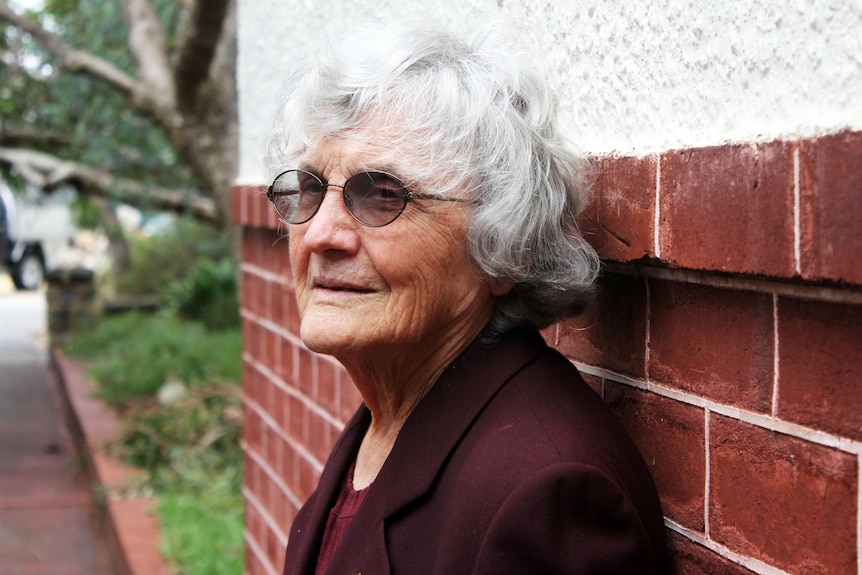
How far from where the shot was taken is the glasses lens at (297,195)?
1670 mm

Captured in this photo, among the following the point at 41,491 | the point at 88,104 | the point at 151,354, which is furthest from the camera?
the point at 88,104

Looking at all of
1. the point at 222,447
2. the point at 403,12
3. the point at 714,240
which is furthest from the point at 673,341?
the point at 222,447

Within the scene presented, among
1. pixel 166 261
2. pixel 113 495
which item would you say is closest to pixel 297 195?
pixel 113 495

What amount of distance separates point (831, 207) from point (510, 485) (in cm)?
57

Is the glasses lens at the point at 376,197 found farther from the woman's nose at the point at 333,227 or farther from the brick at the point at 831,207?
the brick at the point at 831,207

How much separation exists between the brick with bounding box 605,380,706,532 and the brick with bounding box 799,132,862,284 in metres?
0.40

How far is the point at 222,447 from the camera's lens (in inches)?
277

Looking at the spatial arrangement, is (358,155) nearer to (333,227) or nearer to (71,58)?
(333,227)

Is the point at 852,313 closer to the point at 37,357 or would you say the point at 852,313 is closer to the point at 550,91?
the point at 550,91

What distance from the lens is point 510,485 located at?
1359mm

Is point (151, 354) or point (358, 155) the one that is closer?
point (358, 155)

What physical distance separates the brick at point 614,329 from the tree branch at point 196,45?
4.37 m

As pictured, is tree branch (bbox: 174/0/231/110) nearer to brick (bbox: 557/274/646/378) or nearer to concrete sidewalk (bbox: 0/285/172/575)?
concrete sidewalk (bbox: 0/285/172/575)

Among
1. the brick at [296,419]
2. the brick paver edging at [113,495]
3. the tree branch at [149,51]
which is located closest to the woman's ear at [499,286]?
the brick at [296,419]
